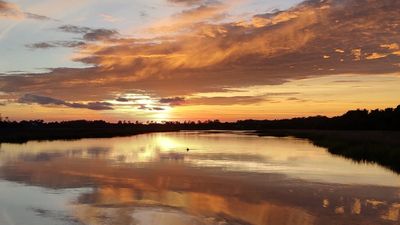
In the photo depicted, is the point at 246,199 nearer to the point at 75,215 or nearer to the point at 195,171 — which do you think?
the point at 75,215

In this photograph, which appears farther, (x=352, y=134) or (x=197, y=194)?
(x=352, y=134)

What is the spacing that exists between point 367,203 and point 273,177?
924 cm

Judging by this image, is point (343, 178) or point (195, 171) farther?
point (195, 171)

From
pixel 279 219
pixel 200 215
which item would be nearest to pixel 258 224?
pixel 279 219

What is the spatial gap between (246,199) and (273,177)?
8.13 meters

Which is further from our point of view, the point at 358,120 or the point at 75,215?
the point at 358,120

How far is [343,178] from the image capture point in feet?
87.9

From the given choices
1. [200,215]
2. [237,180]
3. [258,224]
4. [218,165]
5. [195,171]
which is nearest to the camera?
[258,224]

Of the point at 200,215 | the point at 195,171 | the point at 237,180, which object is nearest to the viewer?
the point at 200,215

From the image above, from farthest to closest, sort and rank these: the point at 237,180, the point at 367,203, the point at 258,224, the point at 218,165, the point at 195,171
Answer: the point at 218,165 → the point at 195,171 → the point at 237,180 → the point at 367,203 → the point at 258,224

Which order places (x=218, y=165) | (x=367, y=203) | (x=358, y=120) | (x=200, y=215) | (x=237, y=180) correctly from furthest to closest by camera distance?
(x=358, y=120) < (x=218, y=165) < (x=237, y=180) < (x=367, y=203) < (x=200, y=215)

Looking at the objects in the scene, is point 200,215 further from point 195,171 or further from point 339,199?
point 195,171

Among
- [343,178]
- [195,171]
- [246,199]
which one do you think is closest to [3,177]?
[195,171]

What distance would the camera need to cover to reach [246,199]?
65.3ft
